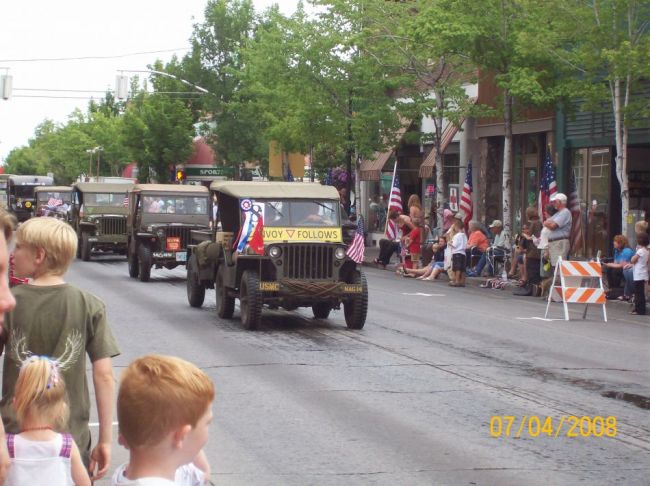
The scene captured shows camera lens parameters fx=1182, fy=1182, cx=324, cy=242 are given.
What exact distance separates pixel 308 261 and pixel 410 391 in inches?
219

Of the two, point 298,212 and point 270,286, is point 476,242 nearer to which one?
point 298,212

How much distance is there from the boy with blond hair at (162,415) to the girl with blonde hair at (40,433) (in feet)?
2.66

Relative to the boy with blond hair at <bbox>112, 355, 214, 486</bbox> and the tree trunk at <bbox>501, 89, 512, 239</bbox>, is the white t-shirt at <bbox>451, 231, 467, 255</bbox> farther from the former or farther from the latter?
the boy with blond hair at <bbox>112, 355, 214, 486</bbox>

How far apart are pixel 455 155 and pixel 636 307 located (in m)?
20.6

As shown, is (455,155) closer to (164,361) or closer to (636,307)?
(636,307)

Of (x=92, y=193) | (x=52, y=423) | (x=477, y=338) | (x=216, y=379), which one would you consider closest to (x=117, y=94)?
(x=92, y=193)

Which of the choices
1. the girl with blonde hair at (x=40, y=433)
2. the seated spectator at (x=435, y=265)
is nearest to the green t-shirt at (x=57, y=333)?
the girl with blonde hair at (x=40, y=433)

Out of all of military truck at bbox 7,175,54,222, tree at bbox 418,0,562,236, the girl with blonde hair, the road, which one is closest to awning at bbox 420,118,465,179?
tree at bbox 418,0,562,236

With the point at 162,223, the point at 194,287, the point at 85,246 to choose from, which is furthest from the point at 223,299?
the point at 85,246

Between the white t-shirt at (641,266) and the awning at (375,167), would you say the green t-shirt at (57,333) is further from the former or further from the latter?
the awning at (375,167)

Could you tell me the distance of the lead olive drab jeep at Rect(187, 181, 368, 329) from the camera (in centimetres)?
1614

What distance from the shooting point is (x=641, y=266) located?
20.3 metres

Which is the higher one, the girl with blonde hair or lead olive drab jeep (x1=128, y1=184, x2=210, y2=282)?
lead olive drab jeep (x1=128, y1=184, x2=210, y2=282)
